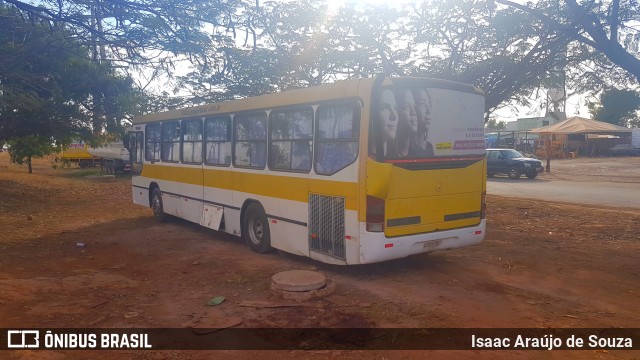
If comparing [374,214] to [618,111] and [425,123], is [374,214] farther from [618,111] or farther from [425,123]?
[618,111]

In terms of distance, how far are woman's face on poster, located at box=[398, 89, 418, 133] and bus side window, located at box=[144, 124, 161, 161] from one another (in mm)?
7848

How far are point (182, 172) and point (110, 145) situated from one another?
2489 cm

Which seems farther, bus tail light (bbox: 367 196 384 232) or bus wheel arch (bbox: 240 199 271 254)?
bus wheel arch (bbox: 240 199 271 254)

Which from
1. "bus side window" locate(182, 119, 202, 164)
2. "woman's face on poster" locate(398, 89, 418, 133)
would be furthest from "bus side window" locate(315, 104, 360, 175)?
"bus side window" locate(182, 119, 202, 164)

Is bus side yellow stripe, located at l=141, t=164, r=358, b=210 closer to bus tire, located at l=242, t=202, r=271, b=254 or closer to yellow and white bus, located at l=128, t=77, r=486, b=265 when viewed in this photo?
yellow and white bus, located at l=128, t=77, r=486, b=265

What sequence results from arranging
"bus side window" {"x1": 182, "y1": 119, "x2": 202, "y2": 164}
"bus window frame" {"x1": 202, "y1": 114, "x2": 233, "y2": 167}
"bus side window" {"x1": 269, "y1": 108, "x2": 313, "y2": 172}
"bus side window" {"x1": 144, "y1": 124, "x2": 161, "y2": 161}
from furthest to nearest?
1. "bus side window" {"x1": 144, "y1": 124, "x2": 161, "y2": 161}
2. "bus side window" {"x1": 182, "y1": 119, "x2": 202, "y2": 164}
3. "bus window frame" {"x1": 202, "y1": 114, "x2": 233, "y2": 167}
4. "bus side window" {"x1": 269, "y1": 108, "x2": 313, "y2": 172}

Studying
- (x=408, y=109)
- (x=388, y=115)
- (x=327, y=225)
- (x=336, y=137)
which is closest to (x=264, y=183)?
(x=327, y=225)

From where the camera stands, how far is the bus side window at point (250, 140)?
8.75 m

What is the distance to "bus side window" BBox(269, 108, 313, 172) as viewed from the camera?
7.70m

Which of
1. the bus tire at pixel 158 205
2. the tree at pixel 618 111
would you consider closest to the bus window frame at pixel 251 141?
the bus tire at pixel 158 205

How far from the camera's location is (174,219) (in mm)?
13406

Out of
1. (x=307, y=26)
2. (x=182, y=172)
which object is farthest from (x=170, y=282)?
(x=307, y=26)

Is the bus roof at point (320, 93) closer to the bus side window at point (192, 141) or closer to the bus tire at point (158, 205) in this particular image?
the bus side window at point (192, 141)

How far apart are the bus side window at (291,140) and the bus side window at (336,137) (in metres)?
0.24
